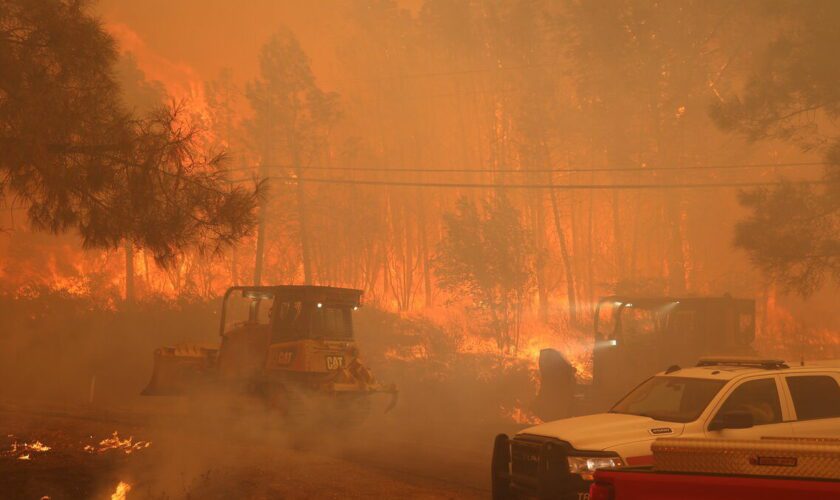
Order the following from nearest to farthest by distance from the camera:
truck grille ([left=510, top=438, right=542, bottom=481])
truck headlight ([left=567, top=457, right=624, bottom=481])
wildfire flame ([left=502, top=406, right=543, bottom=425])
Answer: truck headlight ([left=567, top=457, right=624, bottom=481]), truck grille ([left=510, top=438, right=542, bottom=481]), wildfire flame ([left=502, top=406, right=543, bottom=425])

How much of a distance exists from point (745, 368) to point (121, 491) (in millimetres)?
7511

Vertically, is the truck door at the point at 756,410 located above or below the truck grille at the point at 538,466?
above

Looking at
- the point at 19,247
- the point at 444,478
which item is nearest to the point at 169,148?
the point at 444,478

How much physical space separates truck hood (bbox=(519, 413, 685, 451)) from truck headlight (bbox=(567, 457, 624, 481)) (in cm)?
10

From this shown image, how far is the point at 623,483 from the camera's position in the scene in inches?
193

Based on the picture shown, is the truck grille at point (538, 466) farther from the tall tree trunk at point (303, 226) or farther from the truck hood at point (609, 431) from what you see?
the tall tree trunk at point (303, 226)

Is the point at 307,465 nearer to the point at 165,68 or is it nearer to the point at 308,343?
the point at 308,343

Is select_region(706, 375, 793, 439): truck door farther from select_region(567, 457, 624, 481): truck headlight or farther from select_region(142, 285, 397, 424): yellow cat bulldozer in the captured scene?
select_region(142, 285, 397, 424): yellow cat bulldozer

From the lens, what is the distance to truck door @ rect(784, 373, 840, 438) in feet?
26.5

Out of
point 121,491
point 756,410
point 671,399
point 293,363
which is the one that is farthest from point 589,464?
point 293,363

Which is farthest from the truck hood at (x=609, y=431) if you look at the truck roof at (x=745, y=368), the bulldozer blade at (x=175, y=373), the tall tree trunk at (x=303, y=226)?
the tall tree trunk at (x=303, y=226)

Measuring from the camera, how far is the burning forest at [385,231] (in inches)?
462

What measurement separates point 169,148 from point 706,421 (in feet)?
26.3

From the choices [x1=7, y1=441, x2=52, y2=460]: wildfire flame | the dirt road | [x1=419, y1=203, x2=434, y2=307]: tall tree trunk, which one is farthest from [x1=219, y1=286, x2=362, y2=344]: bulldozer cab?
[x1=419, y1=203, x2=434, y2=307]: tall tree trunk
